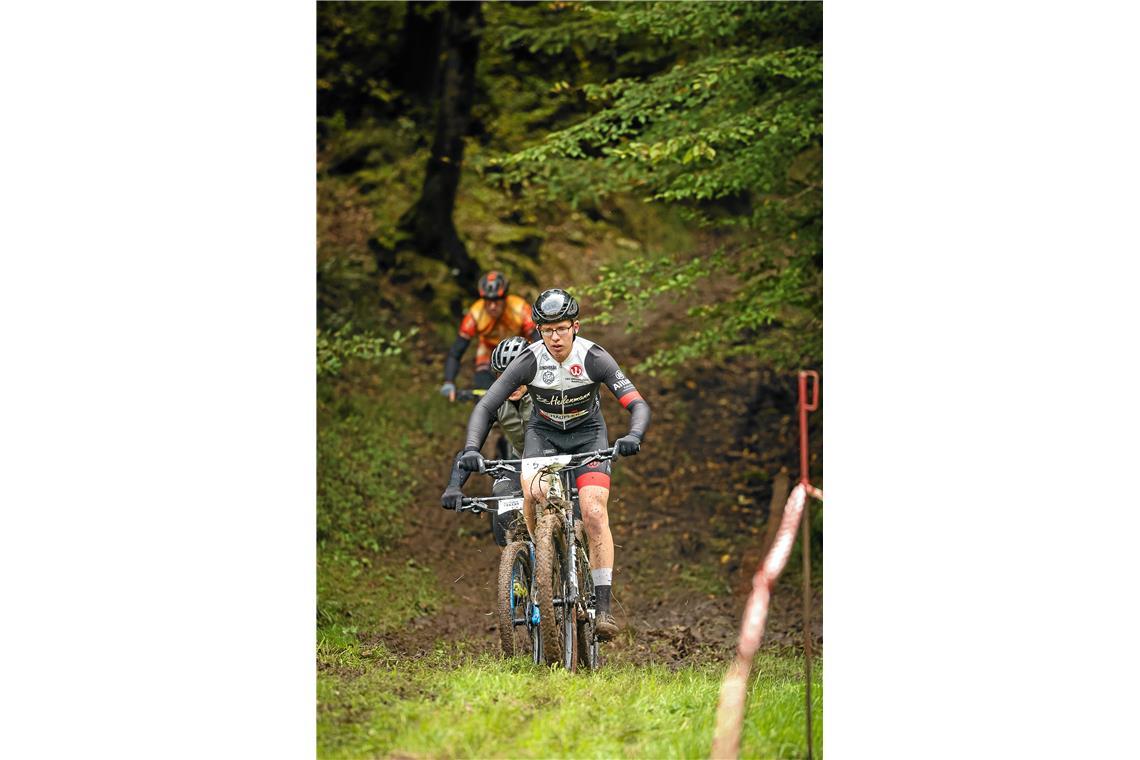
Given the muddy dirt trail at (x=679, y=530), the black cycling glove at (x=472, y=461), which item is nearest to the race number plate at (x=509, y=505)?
the black cycling glove at (x=472, y=461)

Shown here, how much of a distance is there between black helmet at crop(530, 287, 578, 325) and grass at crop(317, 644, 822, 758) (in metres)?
2.04

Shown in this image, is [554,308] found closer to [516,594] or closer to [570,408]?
[570,408]

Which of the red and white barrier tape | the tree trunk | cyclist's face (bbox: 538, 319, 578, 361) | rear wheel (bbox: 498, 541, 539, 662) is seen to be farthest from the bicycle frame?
the tree trunk

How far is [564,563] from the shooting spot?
21.4 feet

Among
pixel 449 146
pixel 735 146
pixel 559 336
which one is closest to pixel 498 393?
pixel 559 336

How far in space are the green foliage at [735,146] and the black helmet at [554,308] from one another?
2.95 metres

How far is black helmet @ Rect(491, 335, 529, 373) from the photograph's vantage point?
25.1 feet

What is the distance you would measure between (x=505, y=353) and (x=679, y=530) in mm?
4193

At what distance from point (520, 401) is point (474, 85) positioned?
21.6ft

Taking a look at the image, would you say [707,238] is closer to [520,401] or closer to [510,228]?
[510,228]

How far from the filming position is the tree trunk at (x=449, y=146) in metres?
12.7

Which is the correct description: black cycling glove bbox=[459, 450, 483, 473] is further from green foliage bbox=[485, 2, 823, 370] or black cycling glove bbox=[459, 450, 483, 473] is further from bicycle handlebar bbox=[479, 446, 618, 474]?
green foliage bbox=[485, 2, 823, 370]

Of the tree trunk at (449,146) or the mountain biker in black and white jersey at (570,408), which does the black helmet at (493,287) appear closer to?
the mountain biker in black and white jersey at (570,408)

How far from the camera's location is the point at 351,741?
5969mm
